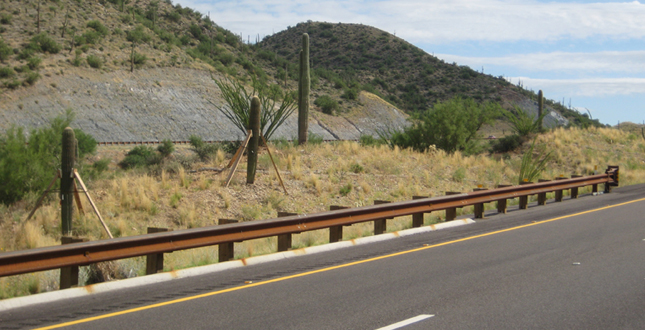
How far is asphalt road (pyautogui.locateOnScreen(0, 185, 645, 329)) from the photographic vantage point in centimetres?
605

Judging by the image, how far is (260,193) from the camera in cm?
1800

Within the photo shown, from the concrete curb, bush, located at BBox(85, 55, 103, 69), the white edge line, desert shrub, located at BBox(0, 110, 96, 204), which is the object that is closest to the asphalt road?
the white edge line

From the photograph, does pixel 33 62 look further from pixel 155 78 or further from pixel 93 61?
pixel 155 78

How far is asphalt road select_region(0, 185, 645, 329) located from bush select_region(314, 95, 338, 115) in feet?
195

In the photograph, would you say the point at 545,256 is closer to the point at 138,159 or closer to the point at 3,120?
the point at 138,159

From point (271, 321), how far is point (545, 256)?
528 cm

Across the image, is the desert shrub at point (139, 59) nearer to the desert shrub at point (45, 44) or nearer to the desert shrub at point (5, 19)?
the desert shrub at point (45, 44)

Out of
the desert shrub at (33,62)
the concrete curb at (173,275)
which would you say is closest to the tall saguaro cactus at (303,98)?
the concrete curb at (173,275)

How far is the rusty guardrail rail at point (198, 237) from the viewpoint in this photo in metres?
6.86

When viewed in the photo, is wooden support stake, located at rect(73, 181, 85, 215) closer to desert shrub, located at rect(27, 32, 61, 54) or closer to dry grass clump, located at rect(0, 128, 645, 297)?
dry grass clump, located at rect(0, 128, 645, 297)

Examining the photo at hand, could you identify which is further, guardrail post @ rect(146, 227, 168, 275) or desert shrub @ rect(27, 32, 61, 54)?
desert shrub @ rect(27, 32, 61, 54)

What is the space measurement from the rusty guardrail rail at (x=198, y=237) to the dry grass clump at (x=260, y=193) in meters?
0.62

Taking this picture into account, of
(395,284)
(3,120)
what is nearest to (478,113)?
(395,284)

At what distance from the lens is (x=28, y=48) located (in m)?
53.0
